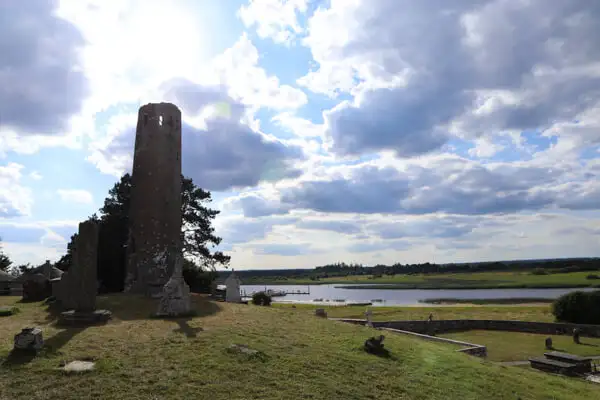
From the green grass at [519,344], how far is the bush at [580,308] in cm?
684

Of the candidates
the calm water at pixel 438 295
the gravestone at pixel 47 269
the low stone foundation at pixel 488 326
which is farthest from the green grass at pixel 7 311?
the calm water at pixel 438 295

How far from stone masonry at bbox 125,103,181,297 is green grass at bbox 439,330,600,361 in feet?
59.8

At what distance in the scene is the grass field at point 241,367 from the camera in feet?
33.7

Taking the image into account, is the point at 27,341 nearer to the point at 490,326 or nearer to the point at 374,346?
the point at 374,346

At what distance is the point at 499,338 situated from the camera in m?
30.6

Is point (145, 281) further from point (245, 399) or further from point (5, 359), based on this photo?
point (245, 399)

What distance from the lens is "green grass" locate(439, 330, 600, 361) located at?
2489 cm

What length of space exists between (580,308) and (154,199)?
3493 cm

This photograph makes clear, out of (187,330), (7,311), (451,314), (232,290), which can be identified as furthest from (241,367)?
(451,314)

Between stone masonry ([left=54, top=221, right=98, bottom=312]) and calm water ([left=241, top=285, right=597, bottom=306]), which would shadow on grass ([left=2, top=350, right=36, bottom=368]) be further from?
calm water ([left=241, top=285, right=597, bottom=306])

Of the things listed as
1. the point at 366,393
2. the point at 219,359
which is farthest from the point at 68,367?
the point at 366,393

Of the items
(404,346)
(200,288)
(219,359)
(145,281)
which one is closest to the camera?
(219,359)

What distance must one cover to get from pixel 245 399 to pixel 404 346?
28.3 feet

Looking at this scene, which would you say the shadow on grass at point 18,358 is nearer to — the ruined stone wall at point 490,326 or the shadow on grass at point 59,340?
the shadow on grass at point 59,340
